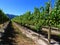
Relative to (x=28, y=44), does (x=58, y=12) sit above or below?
above

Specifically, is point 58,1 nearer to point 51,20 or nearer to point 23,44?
point 51,20

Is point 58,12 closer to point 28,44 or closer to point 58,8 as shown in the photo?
point 58,8

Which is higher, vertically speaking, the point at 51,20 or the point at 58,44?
the point at 51,20

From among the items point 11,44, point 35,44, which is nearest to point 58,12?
point 35,44

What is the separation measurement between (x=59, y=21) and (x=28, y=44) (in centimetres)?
424

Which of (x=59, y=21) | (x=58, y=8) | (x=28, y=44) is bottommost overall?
(x=28, y=44)

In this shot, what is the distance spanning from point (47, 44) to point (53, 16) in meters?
2.53

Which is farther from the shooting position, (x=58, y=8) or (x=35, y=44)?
(x=35, y=44)

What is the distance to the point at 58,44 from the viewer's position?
14.2 meters

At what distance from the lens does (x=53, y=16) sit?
14.0 metres

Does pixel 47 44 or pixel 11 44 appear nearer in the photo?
pixel 47 44

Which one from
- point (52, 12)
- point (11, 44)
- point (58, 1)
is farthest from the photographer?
point (11, 44)

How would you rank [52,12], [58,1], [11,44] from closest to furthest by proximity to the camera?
[52,12]
[58,1]
[11,44]

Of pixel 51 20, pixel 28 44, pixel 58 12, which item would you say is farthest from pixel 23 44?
pixel 58 12
